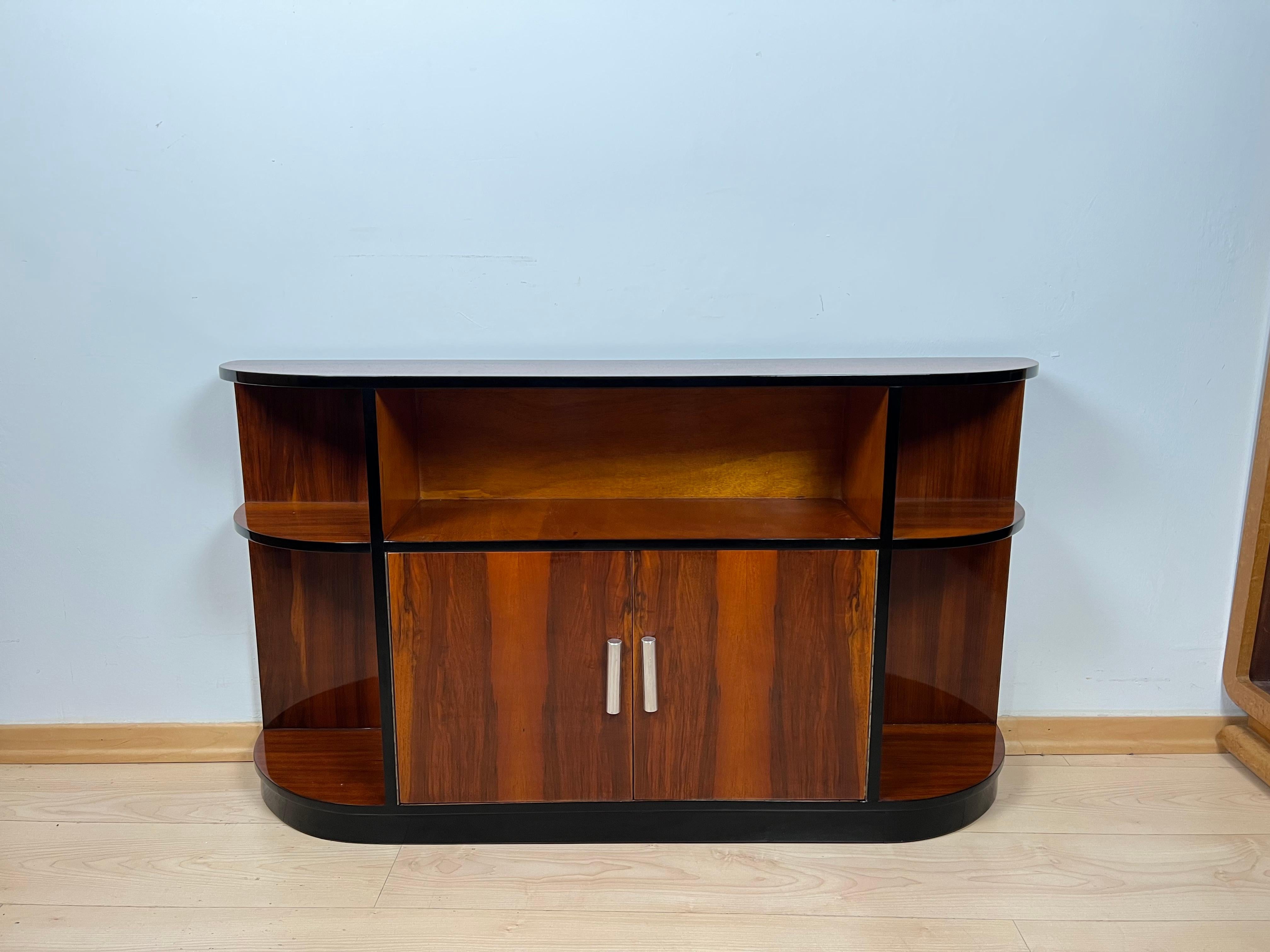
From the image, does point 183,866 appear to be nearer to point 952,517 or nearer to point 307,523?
point 307,523

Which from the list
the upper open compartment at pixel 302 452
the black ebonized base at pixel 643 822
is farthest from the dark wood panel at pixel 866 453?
the upper open compartment at pixel 302 452

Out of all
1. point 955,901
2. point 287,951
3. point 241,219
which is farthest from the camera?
point 241,219

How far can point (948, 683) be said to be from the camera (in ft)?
6.55

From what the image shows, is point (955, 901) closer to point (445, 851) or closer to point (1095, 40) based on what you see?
point (445, 851)

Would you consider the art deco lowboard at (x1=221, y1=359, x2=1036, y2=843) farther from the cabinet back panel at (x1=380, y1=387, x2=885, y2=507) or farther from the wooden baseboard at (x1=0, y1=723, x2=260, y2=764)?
the wooden baseboard at (x1=0, y1=723, x2=260, y2=764)

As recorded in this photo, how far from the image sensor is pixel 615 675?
1.62 metres

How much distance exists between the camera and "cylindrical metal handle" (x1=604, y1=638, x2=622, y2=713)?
5.27 ft

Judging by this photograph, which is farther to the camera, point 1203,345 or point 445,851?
point 1203,345

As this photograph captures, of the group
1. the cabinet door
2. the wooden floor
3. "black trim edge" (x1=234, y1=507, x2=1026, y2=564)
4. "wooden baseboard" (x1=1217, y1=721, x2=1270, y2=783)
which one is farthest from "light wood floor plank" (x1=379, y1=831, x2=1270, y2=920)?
"black trim edge" (x1=234, y1=507, x2=1026, y2=564)

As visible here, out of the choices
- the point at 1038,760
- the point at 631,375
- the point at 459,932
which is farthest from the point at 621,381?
the point at 1038,760

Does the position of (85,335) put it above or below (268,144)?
below

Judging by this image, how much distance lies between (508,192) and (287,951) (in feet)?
4.74

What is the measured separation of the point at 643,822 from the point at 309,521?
0.88 metres

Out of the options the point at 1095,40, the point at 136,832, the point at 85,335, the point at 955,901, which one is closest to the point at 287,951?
the point at 136,832
